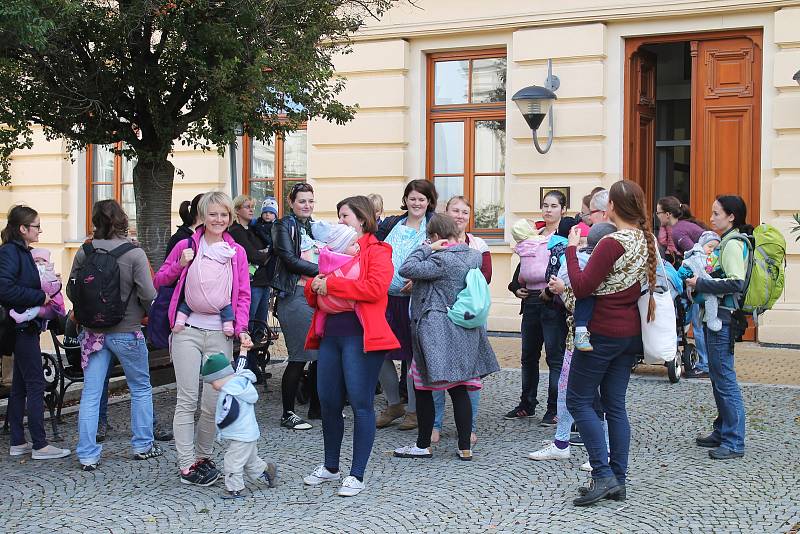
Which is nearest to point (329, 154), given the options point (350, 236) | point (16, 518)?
point (350, 236)

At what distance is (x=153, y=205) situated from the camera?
9836 millimetres

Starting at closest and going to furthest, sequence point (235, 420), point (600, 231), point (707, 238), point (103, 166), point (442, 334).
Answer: point (235, 420) < point (600, 231) < point (442, 334) < point (707, 238) < point (103, 166)

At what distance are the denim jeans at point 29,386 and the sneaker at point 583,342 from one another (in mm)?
3643

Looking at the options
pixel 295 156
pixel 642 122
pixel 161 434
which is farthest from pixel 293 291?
pixel 295 156

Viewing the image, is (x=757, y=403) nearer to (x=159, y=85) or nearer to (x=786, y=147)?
(x=786, y=147)

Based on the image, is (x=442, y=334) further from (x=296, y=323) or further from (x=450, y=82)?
(x=450, y=82)

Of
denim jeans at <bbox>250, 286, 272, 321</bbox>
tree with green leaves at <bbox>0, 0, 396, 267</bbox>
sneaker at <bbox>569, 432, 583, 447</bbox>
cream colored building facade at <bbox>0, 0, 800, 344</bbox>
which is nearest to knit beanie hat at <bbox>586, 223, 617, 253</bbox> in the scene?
sneaker at <bbox>569, 432, 583, 447</bbox>

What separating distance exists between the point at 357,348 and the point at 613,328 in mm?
1460

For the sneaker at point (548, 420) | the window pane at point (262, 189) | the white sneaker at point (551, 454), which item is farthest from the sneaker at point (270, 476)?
the window pane at point (262, 189)

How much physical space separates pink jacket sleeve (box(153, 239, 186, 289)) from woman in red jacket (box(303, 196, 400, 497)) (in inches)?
36.2

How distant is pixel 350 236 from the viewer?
632 centimetres

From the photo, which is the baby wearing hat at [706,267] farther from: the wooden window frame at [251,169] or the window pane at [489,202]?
the wooden window frame at [251,169]

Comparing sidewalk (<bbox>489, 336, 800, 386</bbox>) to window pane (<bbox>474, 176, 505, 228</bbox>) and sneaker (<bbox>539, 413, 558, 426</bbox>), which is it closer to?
window pane (<bbox>474, 176, 505, 228</bbox>)

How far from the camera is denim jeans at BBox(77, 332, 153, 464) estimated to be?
22.1 ft
